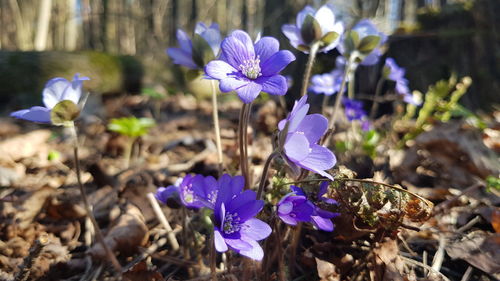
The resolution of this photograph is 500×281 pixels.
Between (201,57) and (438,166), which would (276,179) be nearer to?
(201,57)

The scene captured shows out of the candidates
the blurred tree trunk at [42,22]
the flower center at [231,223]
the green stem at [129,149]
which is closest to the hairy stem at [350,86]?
the flower center at [231,223]

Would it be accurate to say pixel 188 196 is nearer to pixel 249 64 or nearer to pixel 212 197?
pixel 212 197

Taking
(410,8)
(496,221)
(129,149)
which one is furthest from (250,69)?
(410,8)

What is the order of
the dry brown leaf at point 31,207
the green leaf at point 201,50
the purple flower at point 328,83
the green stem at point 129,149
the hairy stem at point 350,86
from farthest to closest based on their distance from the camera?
the green stem at point 129,149 < the hairy stem at point 350,86 < the purple flower at point 328,83 < the dry brown leaf at point 31,207 < the green leaf at point 201,50

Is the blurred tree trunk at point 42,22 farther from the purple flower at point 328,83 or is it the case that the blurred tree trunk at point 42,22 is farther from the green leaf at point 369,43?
the green leaf at point 369,43

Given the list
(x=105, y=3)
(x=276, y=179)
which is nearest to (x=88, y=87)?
(x=276, y=179)

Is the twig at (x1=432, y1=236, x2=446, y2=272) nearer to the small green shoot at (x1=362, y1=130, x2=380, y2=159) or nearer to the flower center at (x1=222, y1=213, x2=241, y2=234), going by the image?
the small green shoot at (x1=362, y1=130, x2=380, y2=159)
